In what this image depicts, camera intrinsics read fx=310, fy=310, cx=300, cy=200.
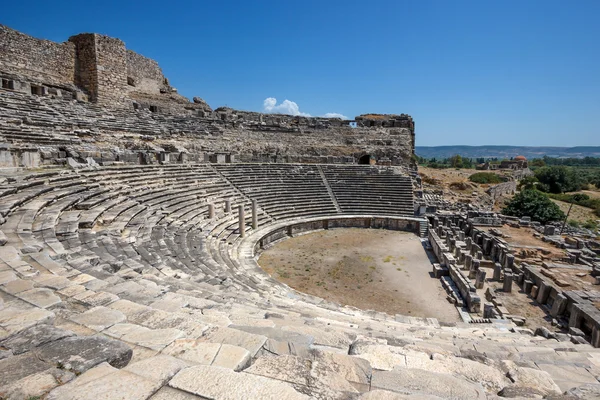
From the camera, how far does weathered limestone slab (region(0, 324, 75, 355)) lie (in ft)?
6.83

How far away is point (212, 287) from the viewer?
225 inches

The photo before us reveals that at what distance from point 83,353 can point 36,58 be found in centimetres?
2182

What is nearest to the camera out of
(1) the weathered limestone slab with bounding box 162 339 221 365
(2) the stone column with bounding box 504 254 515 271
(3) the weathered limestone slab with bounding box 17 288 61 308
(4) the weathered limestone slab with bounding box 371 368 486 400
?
(4) the weathered limestone slab with bounding box 371 368 486 400

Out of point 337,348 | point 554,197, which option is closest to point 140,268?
point 337,348

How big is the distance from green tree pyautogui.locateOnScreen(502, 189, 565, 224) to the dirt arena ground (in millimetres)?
11214

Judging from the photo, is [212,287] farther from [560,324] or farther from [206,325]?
[560,324]

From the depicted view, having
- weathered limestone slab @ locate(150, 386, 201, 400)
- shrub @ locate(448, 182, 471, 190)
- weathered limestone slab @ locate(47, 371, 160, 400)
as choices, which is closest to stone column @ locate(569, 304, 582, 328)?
weathered limestone slab @ locate(150, 386, 201, 400)

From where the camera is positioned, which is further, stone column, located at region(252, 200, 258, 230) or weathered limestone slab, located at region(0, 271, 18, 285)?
stone column, located at region(252, 200, 258, 230)

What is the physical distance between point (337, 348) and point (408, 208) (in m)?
17.1

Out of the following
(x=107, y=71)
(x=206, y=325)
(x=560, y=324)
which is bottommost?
(x=560, y=324)

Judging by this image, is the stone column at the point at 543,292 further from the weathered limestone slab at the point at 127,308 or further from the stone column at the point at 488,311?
the weathered limestone slab at the point at 127,308

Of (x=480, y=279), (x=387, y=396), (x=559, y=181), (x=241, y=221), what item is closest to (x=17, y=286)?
(x=387, y=396)

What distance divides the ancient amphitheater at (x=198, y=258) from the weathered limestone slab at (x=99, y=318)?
0.08 ft

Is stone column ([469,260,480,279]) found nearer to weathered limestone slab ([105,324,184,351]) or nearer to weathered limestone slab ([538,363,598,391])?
weathered limestone slab ([538,363,598,391])
